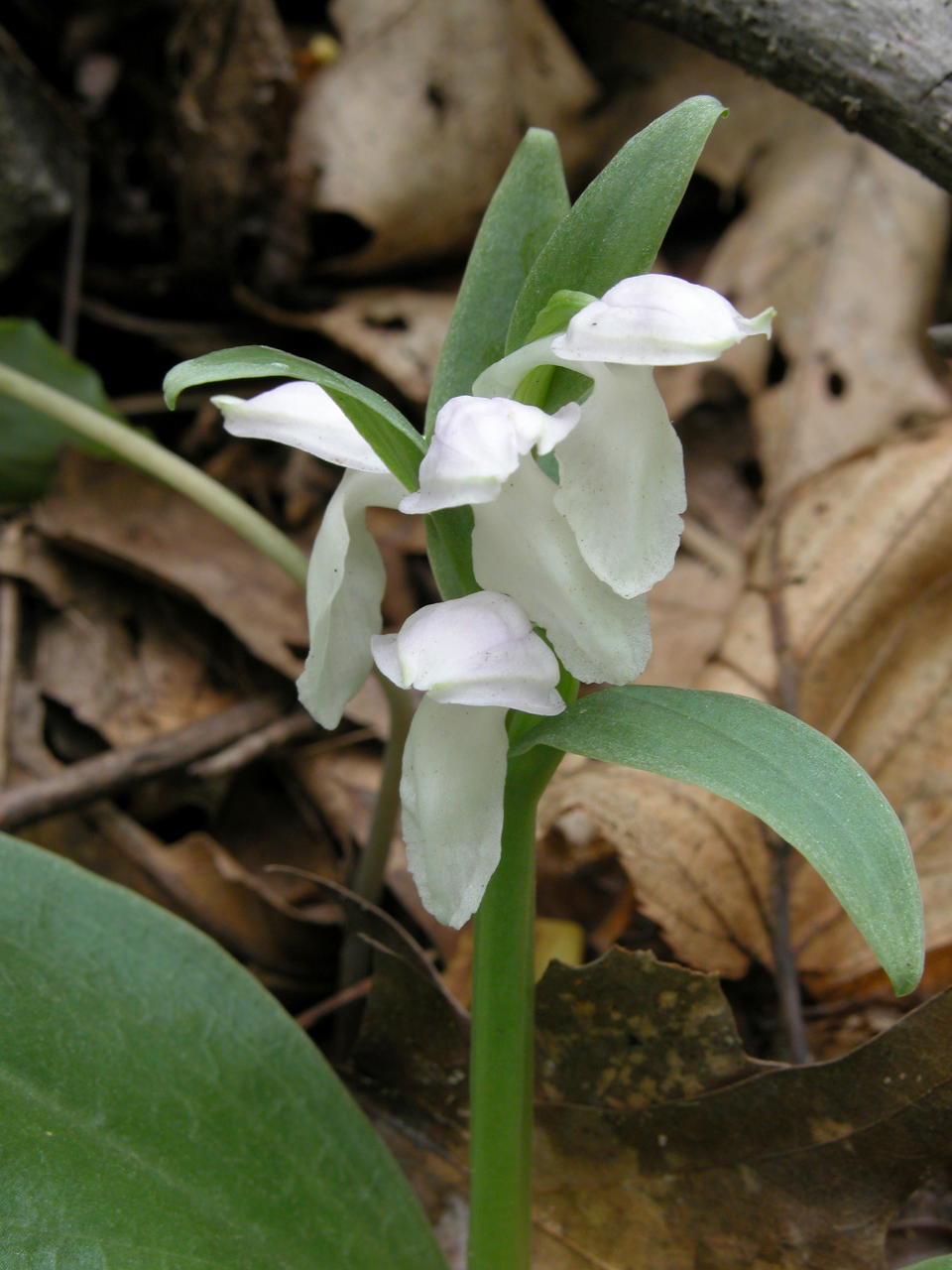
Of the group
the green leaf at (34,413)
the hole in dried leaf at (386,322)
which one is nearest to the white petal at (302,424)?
the green leaf at (34,413)

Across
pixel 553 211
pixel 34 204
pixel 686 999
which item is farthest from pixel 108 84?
pixel 686 999

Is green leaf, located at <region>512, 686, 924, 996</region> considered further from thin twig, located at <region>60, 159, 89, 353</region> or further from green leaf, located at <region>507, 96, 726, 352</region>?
thin twig, located at <region>60, 159, 89, 353</region>

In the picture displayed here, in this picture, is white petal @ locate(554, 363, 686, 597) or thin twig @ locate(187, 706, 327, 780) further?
thin twig @ locate(187, 706, 327, 780)

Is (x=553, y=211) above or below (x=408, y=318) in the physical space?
above

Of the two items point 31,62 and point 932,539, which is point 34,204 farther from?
point 932,539

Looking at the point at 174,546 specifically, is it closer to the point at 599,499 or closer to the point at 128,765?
the point at 128,765

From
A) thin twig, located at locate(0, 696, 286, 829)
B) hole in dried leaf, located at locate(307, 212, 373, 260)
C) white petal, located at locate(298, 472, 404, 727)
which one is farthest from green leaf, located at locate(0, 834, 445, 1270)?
hole in dried leaf, located at locate(307, 212, 373, 260)
